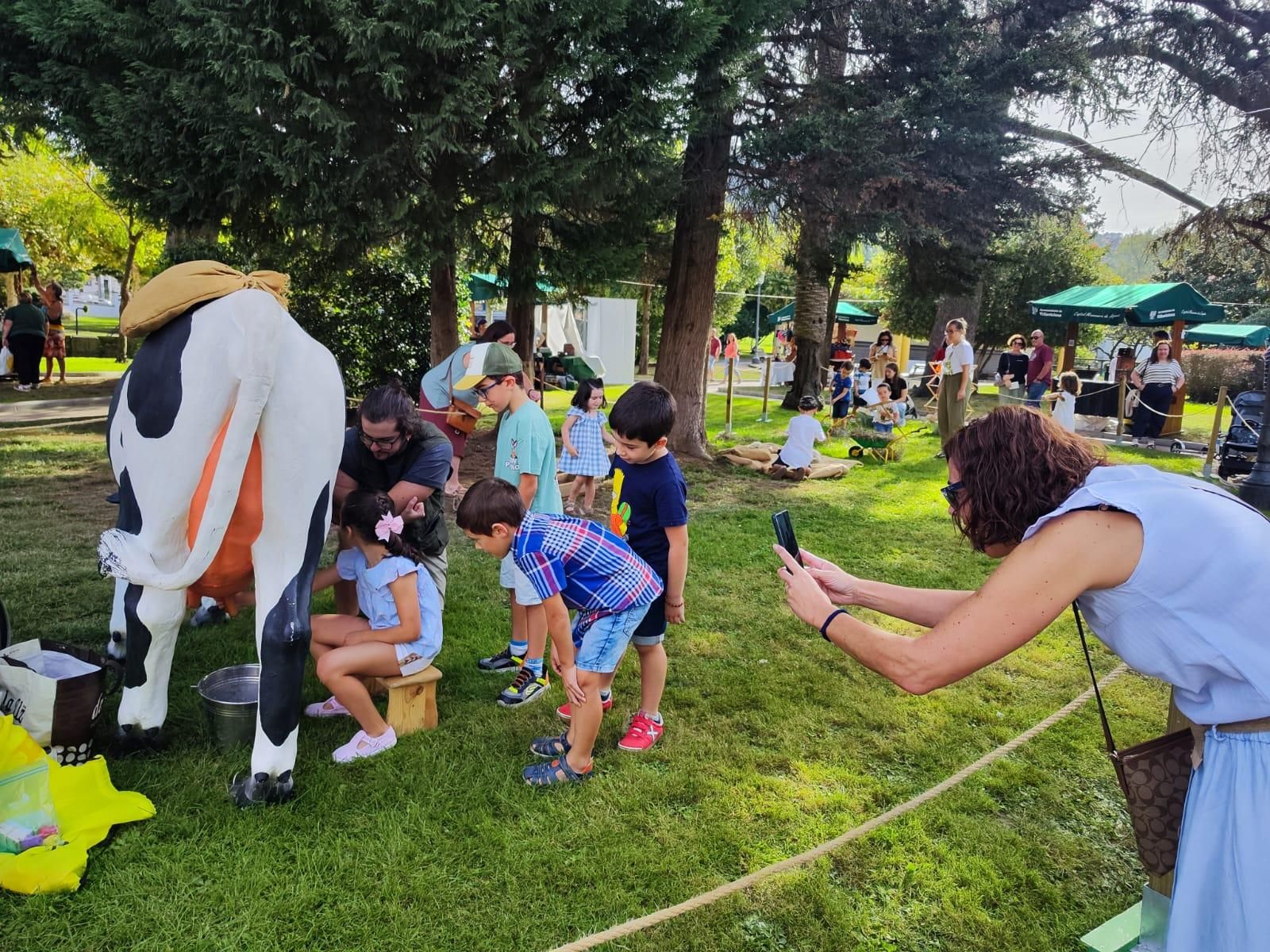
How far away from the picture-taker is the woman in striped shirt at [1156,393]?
45.3 feet

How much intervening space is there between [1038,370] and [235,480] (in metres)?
14.3

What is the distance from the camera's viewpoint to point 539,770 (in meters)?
3.28

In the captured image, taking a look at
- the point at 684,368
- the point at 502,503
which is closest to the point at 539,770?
the point at 502,503

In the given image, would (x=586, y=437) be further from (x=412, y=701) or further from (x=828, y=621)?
(x=828, y=621)

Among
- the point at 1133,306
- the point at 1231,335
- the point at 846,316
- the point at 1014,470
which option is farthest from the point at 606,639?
the point at 1231,335

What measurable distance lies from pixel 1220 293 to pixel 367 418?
139 feet

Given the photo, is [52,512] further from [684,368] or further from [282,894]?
[684,368]

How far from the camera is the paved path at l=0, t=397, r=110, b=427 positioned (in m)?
10.8

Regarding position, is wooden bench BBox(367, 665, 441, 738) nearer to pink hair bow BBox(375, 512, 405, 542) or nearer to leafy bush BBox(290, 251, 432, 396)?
pink hair bow BBox(375, 512, 405, 542)

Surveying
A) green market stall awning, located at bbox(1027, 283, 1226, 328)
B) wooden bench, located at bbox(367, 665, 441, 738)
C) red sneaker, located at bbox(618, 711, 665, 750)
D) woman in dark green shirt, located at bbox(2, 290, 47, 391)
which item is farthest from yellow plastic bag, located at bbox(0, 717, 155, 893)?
green market stall awning, located at bbox(1027, 283, 1226, 328)

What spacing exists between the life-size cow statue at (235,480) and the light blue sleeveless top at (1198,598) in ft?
7.64

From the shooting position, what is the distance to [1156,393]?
45.6 ft

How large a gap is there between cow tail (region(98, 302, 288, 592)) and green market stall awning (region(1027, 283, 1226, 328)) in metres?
17.7

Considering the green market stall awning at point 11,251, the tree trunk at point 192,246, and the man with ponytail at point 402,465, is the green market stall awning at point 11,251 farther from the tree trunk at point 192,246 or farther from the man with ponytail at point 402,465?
the man with ponytail at point 402,465
